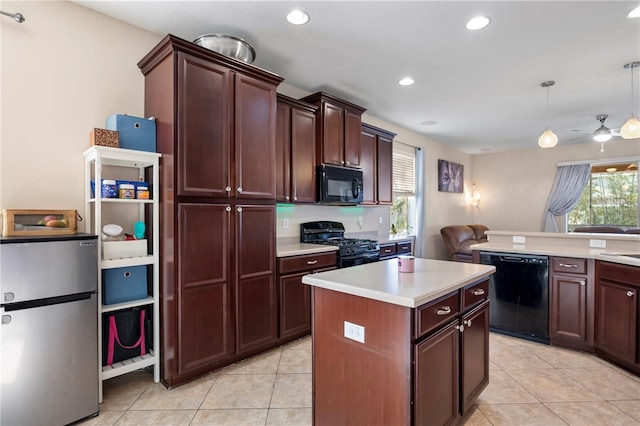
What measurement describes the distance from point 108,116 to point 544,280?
3958 mm

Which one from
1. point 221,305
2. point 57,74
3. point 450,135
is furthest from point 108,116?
point 450,135

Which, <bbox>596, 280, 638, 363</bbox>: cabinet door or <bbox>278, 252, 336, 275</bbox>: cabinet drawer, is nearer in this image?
<bbox>596, 280, 638, 363</bbox>: cabinet door

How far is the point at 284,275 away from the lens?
292 cm

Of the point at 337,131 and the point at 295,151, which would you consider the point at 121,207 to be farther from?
the point at 337,131

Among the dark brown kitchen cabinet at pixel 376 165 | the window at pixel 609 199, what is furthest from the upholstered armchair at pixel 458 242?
the window at pixel 609 199

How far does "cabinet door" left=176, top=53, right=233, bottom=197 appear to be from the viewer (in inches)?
88.0

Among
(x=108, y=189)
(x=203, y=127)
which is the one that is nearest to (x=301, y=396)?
(x=108, y=189)

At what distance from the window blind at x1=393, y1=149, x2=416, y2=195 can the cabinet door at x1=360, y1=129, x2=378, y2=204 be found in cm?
115

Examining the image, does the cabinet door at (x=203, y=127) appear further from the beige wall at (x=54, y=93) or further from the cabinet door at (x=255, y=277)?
the beige wall at (x=54, y=93)

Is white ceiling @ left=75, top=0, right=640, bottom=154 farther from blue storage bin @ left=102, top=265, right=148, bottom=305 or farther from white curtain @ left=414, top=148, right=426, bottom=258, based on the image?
blue storage bin @ left=102, top=265, right=148, bottom=305

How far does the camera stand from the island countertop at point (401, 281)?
4.55ft

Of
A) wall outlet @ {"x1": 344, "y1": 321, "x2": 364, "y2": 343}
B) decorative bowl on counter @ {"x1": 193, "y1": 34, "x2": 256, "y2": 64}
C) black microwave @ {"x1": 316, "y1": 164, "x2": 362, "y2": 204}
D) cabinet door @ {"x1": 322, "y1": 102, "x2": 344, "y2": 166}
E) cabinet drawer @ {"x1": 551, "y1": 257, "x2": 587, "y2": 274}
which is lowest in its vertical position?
wall outlet @ {"x1": 344, "y1": 321, "x2": 364, "y2": 343}

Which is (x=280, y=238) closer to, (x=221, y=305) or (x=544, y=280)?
(x=221, y=305)

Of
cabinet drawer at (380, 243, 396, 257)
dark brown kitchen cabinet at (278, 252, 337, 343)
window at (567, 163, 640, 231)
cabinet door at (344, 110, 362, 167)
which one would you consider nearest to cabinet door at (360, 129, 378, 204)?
cabinet door at (344, 110, 362, 167)
